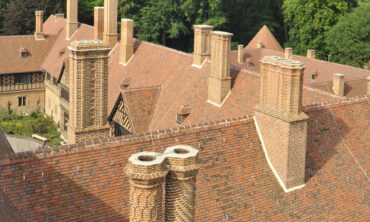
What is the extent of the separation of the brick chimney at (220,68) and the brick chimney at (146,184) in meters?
Answer: 13.0

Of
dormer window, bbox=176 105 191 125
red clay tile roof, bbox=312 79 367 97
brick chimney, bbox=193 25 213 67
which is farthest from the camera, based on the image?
red clay tile roof, bbox=312 79 367 97

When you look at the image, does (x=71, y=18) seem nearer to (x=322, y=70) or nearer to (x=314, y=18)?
(x=322, y=70)

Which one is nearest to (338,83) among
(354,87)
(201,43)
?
(354,87)

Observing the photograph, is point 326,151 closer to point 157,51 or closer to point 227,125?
point 227,125

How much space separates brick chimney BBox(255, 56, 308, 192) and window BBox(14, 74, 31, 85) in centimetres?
3559

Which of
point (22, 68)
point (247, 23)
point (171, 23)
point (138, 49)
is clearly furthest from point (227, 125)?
point (247, 23)

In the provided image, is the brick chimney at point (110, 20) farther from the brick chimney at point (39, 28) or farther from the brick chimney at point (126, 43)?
the brick chimney at point (39, 28)

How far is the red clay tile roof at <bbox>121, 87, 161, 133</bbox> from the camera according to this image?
25.4m

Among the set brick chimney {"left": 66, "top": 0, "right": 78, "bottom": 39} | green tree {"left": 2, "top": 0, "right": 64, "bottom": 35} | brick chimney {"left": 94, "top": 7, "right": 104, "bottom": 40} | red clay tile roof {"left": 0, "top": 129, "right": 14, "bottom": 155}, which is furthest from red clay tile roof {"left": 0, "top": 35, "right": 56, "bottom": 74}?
red clay tile roof {"left": 0, "top": 129, "right": 14, "bottom": 155}

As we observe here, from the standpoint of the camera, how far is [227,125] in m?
15.6

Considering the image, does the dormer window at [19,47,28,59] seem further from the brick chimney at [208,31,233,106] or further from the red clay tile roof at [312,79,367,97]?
the brick chimney at [208,31,233,106]

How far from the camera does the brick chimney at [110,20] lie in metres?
30.3

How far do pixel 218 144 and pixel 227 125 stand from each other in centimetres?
85

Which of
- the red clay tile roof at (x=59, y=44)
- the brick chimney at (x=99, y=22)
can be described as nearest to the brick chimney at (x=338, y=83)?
the brick chimney at (x=99, y=22)
